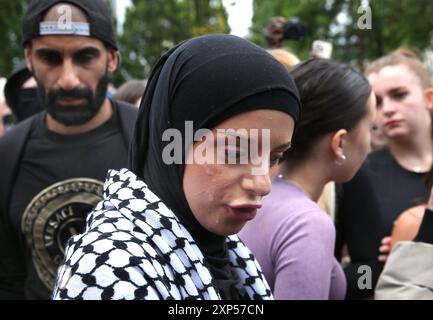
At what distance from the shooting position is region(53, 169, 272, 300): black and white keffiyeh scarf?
4.72ft

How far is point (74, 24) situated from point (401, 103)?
75.3 inches

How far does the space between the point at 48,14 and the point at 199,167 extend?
1684 mm

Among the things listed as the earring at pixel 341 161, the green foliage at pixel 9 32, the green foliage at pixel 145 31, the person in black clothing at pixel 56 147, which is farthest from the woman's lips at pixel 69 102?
the green foliage at pixel 145 31

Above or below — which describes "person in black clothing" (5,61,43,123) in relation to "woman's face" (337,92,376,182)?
above

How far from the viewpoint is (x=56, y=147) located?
3.07m

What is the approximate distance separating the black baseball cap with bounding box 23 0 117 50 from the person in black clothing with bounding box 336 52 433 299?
1368 mm

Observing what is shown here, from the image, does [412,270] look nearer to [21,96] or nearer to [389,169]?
[389,169]

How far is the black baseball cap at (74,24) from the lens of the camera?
9.91ft

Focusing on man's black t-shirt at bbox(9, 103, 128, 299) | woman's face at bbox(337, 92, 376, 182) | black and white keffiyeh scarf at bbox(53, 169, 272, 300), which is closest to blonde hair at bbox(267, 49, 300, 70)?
woman's face at bbox(337, 92, 376, 182)

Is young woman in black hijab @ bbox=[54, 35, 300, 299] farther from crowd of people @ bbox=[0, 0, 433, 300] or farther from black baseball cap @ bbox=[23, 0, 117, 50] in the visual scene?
black baseball cap @ bbox=[23, 0, 117, 50]

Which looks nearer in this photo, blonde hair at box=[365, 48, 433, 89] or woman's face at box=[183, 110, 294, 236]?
woman's face at box=[183, 110, 294, 236]

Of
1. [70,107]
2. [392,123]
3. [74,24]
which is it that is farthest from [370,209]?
[74,24]

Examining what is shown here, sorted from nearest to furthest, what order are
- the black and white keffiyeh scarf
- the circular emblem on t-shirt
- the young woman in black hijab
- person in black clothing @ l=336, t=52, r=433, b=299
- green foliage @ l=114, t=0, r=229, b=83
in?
the black and white keffiyeh scarf < the young woman in black hijab < the circular emblem on t-shirt < person in black clothing @ l=336, t=52, r=433, b=299 < green foliage @ l=114, t=0, r=229, b=83
